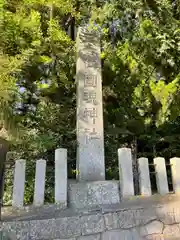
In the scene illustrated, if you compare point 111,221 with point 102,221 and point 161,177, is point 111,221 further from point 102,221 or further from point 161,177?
point 161,177

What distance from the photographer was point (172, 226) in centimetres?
296

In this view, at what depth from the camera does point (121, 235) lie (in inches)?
107

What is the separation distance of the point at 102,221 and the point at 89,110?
1.50m

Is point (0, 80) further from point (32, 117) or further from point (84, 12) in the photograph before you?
point (84, 12)

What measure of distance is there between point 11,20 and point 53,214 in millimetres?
2873

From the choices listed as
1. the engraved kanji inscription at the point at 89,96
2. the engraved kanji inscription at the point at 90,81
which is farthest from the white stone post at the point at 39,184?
the engraved kanji inscription at the point at 90,81

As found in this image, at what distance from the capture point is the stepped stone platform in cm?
244

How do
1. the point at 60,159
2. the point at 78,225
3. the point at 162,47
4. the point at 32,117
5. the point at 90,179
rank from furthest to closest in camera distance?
the point at 32,117 < the point at 162,47 < the point at 90,179 < the point at 60,159 < the point at 78,225

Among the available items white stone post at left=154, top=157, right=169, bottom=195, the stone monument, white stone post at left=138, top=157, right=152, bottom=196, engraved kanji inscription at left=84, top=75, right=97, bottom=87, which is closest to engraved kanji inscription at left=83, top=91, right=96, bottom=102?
the stone monument

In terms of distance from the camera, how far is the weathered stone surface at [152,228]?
2.83 m

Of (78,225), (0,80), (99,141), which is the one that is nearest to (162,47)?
(99,141)

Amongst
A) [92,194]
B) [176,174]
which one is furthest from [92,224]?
[176,174]

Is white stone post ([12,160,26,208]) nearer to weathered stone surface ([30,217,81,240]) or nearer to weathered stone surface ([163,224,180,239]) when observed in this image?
weathered stone surface ([30,217,81,240])

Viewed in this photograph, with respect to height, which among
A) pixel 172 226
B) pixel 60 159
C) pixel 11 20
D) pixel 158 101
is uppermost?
pixel 11 20
